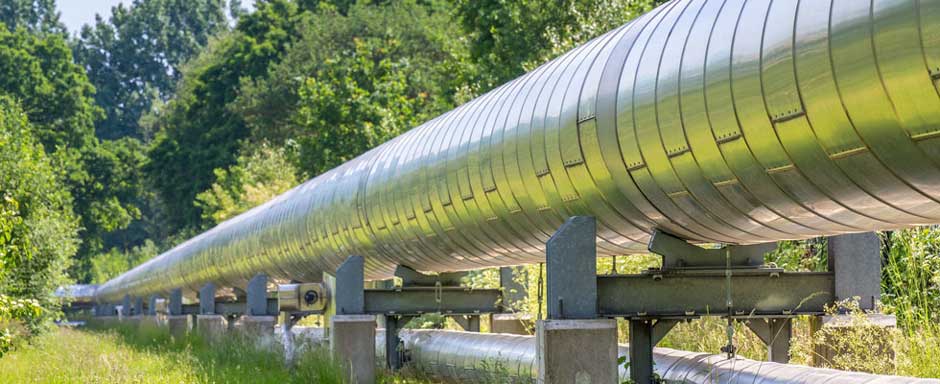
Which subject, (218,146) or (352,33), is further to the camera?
(218,146)

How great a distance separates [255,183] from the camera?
52531mm

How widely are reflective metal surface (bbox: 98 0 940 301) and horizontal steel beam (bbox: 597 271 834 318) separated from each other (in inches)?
14.2

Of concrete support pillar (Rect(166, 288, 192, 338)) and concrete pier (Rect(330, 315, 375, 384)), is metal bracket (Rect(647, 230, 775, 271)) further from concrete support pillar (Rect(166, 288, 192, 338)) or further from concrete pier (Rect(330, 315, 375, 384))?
concrete support pillar (Rect(166, 288, 192, 338))

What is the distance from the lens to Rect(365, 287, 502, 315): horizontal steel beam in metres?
15.2

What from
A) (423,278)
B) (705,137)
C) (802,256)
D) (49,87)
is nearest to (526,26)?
(423,278)

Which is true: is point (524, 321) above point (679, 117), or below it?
below

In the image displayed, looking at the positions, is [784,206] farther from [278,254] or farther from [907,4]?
[278,254]

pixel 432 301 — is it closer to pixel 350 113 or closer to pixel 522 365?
pixel 522 365

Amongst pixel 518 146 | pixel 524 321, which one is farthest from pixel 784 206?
pixel 524 321

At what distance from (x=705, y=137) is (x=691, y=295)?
6.85 ft

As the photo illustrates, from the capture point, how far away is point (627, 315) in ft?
29.5

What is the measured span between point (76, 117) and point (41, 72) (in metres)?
2.87

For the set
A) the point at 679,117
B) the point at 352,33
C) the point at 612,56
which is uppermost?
the point at 352,33

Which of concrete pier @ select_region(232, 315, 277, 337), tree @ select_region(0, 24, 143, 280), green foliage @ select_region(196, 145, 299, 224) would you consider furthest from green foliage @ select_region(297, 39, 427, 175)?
tree @ select_region(0, 24, 143, 280)
